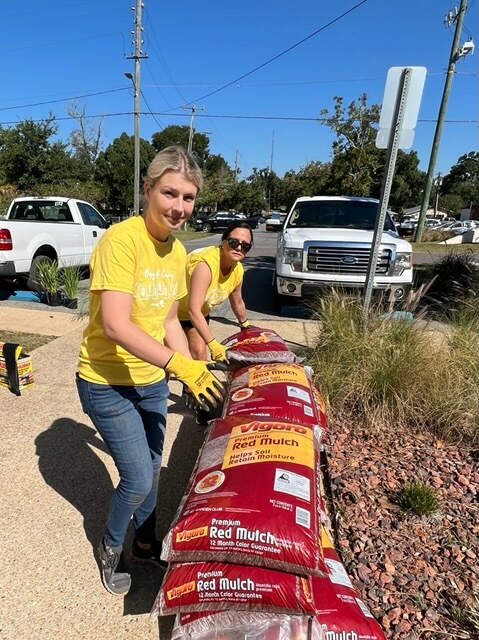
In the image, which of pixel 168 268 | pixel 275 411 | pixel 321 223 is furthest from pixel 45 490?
pixel 321 223

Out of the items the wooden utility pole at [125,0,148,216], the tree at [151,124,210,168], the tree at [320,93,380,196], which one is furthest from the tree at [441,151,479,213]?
the wooden utility pole at [125,0,148,216]

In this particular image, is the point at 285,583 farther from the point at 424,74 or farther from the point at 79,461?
the point at 424,74

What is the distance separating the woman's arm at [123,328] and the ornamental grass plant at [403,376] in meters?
2.16

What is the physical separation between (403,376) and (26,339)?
4678 mm

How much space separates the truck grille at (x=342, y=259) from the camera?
6.79 meters

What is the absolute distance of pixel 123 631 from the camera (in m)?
1.96

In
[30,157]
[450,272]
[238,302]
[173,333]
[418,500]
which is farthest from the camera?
[30,157]

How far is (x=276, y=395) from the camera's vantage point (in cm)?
270

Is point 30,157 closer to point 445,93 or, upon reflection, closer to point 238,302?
point 445,93

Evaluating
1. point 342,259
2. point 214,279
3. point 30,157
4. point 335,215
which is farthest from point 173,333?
point 30,157

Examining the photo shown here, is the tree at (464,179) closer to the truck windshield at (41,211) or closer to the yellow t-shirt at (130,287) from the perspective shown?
the truck windshield at (41,211)

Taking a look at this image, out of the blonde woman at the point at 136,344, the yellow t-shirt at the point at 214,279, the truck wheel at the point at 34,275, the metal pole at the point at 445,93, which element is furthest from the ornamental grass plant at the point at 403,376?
the metal pole at the point at 445,93

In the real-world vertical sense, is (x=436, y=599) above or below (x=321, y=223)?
below

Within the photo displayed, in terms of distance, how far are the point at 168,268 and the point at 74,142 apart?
57350mm
